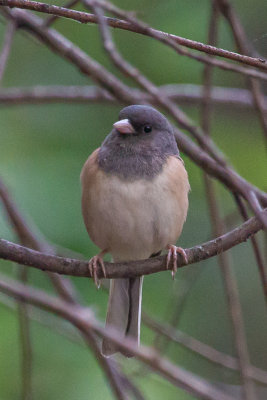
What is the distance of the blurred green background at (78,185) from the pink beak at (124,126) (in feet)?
1.96

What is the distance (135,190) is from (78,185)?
0.72 m

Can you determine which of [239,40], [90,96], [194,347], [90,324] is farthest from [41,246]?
[90,324]

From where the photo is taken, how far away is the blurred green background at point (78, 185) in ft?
10.7

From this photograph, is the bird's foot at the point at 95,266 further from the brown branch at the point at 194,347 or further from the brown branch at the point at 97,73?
the brown branch at the point at 97,73

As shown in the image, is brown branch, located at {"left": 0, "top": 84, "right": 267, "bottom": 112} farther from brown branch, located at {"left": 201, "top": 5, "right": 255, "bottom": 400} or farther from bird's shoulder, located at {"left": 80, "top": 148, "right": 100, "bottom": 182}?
bird's shoulder, located at {"left": 80, "top": 148, "right": 100, "bottom": 182}

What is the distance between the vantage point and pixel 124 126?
2893 millimetres

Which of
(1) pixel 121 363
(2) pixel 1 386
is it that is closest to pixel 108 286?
(1) pixel 121 363

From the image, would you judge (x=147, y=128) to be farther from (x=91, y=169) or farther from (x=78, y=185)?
(x=78, y=185)

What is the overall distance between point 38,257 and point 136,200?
62 cm

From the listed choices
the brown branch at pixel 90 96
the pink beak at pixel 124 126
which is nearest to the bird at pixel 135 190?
the pink beak at pixel 124 126

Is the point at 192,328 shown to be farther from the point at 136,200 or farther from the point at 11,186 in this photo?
the point at 136,200

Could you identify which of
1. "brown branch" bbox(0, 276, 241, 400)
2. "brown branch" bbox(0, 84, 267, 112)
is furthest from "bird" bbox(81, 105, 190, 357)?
"brown branch" bbox(0, 276, 241, 400)

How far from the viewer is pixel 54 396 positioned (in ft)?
10.6

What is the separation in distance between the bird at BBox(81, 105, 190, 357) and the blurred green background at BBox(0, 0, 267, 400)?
285 millimetres
